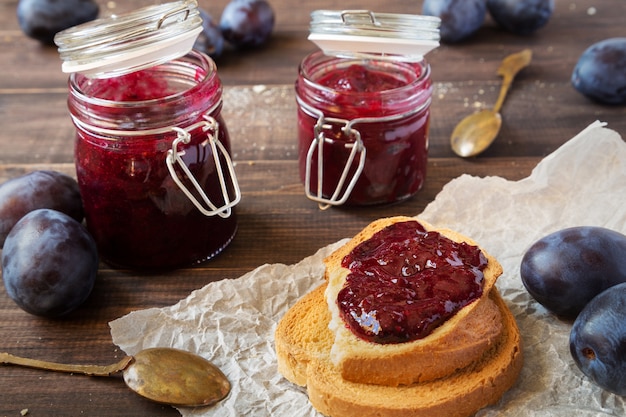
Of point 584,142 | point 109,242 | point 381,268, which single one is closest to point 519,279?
point 381,268

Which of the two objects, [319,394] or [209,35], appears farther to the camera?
[209,35]

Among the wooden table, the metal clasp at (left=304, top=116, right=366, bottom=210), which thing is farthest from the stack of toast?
the metal clasp at (left=304, top=116, right=366, bottom=210)

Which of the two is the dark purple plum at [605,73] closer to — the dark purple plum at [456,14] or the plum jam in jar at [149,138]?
the dark purple plum at [456,14]

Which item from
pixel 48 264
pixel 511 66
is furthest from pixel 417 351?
pixel 511 66

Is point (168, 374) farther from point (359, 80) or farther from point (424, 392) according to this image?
point (359, 80)

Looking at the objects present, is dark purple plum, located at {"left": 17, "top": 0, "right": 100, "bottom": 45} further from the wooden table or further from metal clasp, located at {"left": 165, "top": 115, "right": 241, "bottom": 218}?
metal clasp, located at {"left": 165, "top": 115, "right": 241, "bottom": 218}

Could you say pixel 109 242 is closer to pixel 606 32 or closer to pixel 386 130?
pixel 386 130
